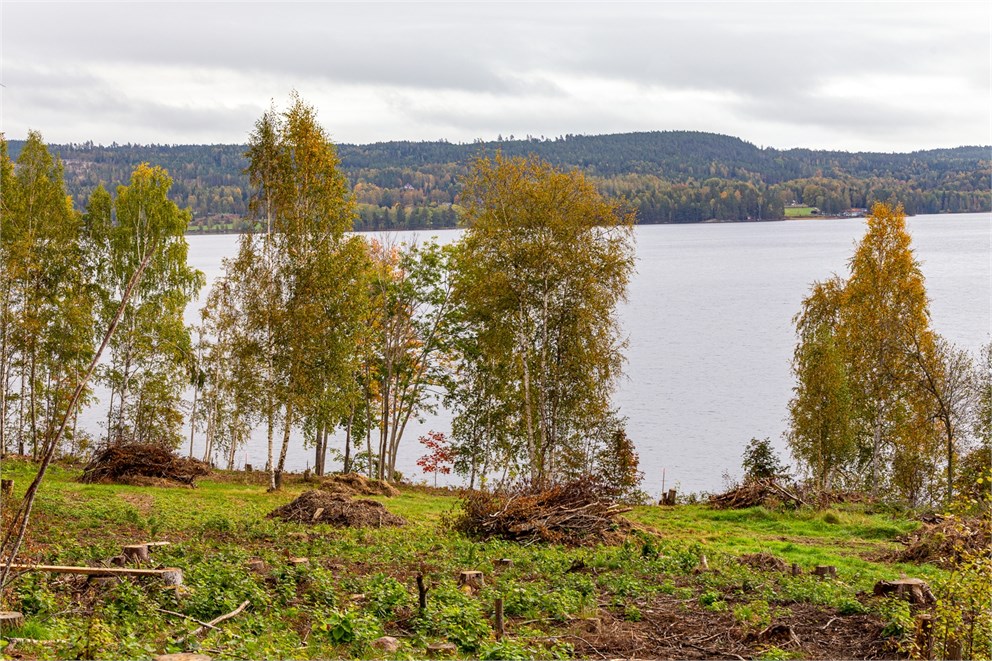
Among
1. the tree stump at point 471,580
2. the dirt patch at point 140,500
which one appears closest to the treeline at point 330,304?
the dirt patch at point 140,500

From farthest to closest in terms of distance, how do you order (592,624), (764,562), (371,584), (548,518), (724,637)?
(548,518) < (764,562) < (371,584) < (592,624) < (724,637)

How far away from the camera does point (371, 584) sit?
12320 mm

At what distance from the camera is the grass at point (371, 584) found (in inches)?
375

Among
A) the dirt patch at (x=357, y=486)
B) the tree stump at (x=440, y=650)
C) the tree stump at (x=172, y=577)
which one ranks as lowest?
the dirt patch at (x=357, y=486)

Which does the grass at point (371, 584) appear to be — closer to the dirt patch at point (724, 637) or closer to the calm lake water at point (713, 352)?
the dirt patch at point (724, 637)

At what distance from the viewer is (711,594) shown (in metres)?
12.9

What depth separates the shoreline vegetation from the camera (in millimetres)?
10359

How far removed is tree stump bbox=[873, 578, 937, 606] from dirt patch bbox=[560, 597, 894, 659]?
908mm

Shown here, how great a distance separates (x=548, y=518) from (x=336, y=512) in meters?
4.58

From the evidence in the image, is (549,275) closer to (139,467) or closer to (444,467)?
(139,467)

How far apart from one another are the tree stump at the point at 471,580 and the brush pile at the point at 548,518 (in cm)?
487

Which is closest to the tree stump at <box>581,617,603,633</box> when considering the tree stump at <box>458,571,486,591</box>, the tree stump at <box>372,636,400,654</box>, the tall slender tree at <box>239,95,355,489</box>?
the tree stump at <box>458,571,486,591</box>

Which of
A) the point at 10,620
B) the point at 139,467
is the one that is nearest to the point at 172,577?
the point at 10,620

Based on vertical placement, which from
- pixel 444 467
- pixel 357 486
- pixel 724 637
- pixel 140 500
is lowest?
pixel 444 467
